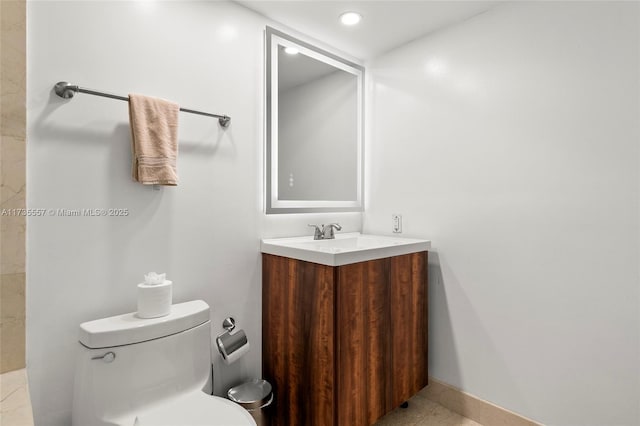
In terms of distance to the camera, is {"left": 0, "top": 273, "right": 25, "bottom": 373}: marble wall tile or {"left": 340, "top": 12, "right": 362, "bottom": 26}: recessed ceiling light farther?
{"left": 340, "top": 12, "right": 362, "bottom": 26}: recessed ceiling light

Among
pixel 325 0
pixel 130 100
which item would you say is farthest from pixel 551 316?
pixel 130 100

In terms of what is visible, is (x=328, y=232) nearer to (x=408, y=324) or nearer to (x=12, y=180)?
(x=408, y=324)

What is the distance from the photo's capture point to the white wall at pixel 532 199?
1.51 meters

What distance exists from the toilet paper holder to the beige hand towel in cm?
77

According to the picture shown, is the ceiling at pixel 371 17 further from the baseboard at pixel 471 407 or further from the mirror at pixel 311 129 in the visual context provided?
the baseboard at pixel 471 407

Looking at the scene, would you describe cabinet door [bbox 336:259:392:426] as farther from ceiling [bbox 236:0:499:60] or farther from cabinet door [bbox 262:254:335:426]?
ceiling [bbox 236:0:499:60]

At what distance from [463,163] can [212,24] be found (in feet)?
5.18

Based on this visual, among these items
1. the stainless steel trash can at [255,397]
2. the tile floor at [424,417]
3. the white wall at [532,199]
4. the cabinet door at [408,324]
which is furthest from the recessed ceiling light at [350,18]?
the tile floor at [424,417]

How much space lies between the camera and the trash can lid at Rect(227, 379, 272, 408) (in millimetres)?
1674

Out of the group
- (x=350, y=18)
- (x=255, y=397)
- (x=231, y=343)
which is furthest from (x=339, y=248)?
(x=350, y=18)

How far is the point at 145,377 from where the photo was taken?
135cm

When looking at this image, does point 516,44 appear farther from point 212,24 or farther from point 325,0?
point 212,24

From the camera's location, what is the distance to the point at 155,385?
4.51ft

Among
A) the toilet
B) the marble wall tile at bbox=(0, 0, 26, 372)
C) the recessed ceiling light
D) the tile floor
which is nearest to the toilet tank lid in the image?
the toilet
